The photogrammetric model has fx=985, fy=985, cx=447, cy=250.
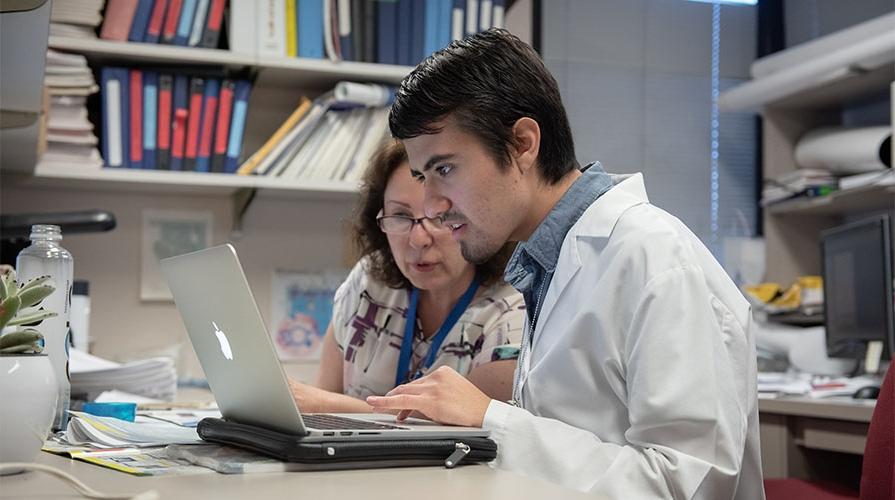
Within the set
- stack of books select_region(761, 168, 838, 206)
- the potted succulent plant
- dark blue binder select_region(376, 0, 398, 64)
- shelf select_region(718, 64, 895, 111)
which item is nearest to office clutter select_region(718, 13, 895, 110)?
shelf select_region(718, 64, 895, 111)

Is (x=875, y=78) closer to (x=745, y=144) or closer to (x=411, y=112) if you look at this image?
(x=745, y=144)

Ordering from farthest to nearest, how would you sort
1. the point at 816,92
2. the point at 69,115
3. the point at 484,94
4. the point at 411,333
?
the point at 816,92 < the point at 69,115 < the point at 411,333 < the point at 484,94

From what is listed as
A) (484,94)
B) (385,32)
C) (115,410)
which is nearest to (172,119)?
(385,32)

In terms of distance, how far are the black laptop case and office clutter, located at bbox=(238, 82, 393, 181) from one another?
1.77 meters

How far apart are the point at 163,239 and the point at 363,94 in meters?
0.74

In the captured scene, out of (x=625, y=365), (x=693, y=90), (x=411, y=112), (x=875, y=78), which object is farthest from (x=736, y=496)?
(x=693, y=90)

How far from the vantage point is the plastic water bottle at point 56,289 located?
50.1 inches

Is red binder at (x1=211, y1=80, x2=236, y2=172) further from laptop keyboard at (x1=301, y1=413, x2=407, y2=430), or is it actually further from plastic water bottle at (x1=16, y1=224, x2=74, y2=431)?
laptop keyboard at (x1=301, y1=413, x2=407, y2=430)

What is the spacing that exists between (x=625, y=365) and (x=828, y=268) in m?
2.10

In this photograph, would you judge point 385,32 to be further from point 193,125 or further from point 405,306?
point 405,306

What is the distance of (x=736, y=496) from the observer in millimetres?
1188

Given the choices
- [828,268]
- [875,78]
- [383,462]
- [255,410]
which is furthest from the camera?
[875,78]

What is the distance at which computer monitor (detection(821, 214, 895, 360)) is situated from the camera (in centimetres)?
264

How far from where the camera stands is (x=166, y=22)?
268 centimetres
